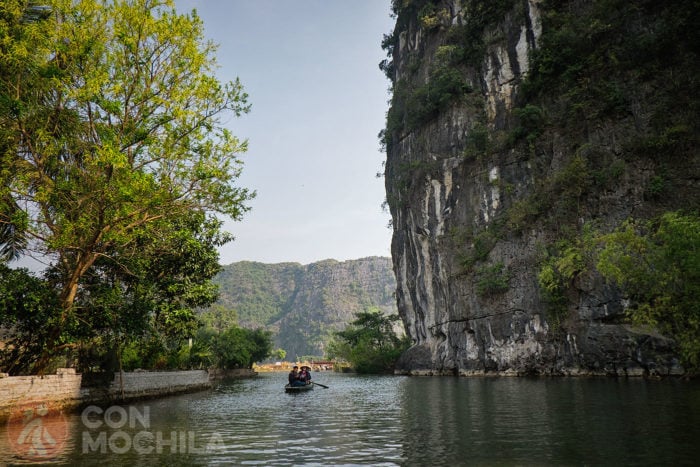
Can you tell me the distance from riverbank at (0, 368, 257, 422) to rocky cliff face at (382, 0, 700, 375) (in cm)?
2662

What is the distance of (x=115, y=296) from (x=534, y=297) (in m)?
30.1

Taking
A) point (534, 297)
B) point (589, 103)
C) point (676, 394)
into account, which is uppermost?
point (589, 103)

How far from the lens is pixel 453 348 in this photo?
4688 centimetres

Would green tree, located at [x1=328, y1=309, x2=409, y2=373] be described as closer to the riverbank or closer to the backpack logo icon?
the riverbank

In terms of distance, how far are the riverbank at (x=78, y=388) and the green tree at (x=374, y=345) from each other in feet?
125

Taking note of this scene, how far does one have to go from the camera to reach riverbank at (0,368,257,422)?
16.3m

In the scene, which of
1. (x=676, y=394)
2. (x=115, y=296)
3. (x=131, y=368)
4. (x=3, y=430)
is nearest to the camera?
(x=3, y=430)

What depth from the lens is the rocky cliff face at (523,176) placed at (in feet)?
108

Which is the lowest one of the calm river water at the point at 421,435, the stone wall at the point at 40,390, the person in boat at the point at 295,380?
the person in boat at the point at 295,380

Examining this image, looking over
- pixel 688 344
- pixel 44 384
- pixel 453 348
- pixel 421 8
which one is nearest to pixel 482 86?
pixel 421 8

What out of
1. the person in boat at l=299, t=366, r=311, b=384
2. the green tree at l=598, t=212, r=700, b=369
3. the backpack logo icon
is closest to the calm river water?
the backpack logo icon

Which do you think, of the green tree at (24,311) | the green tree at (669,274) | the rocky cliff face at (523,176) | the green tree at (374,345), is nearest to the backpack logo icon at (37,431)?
the green tree at (24,311)

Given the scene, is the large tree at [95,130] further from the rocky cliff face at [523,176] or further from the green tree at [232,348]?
the green tree at [232,348]

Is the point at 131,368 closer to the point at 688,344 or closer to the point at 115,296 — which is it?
the point at 115,296
